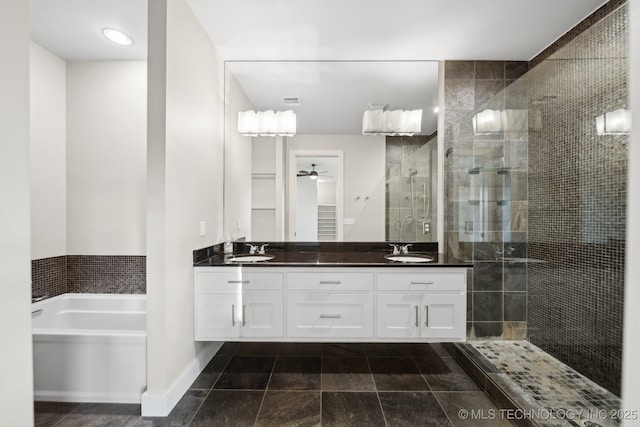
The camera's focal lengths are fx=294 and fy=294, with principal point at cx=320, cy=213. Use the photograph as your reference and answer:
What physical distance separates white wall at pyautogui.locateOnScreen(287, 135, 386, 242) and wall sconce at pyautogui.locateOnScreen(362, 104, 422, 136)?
80 millimetres

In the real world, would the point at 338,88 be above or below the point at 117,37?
below

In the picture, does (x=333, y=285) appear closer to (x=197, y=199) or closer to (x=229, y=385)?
(x=229, y=385)

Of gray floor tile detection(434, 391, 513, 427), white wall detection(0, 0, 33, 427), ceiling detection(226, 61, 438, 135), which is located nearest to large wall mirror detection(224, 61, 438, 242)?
ceiling detection(226, 61, 438, 135)

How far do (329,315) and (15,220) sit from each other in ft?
5.68

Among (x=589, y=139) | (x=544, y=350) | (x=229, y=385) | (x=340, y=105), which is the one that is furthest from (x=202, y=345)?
(x=589, y=139)

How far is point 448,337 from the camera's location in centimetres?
209

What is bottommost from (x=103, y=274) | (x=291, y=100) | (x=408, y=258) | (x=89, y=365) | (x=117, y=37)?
(x=89, y=365)

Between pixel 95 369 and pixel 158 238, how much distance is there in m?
0.96

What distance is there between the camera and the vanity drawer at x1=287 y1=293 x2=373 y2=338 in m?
2.09

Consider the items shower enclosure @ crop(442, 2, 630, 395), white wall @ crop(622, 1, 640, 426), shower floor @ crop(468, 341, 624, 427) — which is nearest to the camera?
white wall @ crop(622, 1, 640, 426)

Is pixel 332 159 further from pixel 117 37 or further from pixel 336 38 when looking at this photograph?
pixel 117 37

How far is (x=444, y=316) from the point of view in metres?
2.09

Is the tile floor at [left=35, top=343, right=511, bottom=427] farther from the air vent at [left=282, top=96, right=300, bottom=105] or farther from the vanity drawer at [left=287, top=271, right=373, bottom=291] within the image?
the air vent at [left=282, top=96, right=300, bottom=105]

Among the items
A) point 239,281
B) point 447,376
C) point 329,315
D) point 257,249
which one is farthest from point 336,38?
point 447,376
